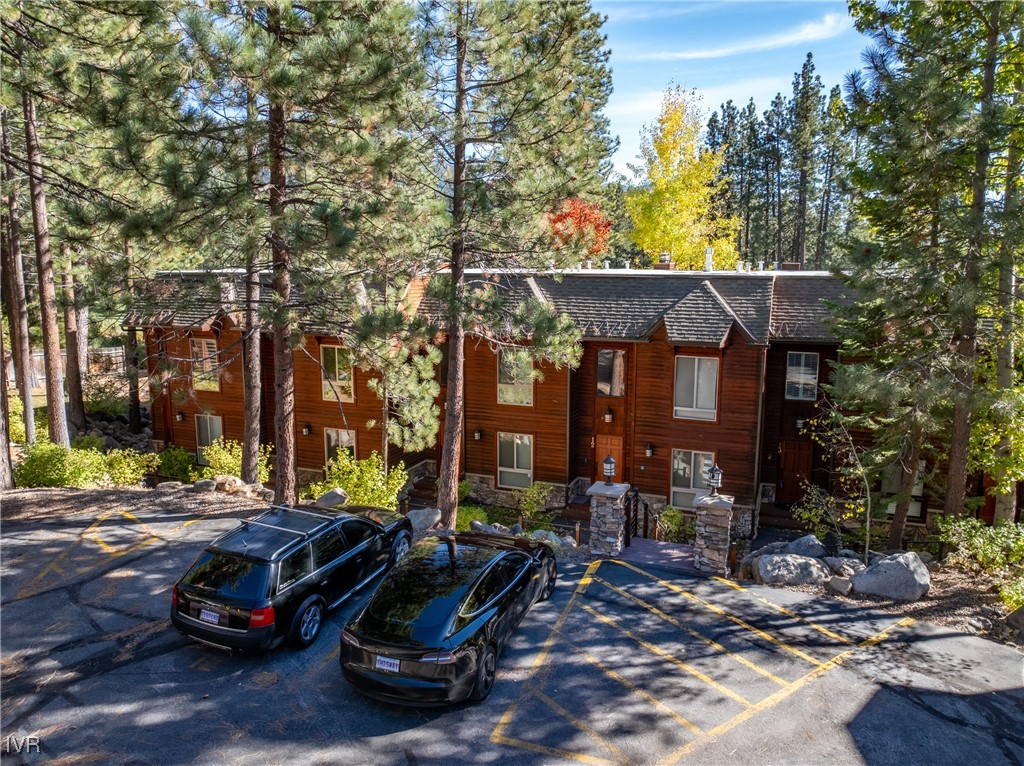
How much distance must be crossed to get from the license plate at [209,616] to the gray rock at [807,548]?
11412 mm

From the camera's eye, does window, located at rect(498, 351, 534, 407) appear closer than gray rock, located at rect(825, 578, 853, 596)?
No

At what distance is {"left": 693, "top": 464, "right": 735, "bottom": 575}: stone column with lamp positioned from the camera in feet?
41.5

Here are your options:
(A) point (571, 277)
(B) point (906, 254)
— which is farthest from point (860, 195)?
(A) point (571, 277)

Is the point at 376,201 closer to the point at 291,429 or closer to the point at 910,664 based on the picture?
the point at 291,429

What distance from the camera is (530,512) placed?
19562 millimetres

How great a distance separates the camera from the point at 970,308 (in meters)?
12.8

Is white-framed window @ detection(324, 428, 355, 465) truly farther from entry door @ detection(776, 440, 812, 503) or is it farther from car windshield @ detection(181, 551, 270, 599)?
entry door @ detection(776, 440, 812, 503)

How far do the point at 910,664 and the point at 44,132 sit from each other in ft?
87.1

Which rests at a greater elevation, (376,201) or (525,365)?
(376,201)

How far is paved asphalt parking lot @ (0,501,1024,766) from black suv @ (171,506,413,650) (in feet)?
1.68

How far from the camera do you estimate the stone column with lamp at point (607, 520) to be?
1362cm

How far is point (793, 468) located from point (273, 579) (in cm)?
1745

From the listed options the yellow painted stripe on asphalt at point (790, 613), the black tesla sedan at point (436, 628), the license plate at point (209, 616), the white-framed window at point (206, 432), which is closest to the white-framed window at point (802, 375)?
the yellow painted stripe on asphalt at point (790, 613)

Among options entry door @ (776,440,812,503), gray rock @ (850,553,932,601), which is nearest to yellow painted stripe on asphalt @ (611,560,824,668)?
gray rock @ (850,553,932,601)
